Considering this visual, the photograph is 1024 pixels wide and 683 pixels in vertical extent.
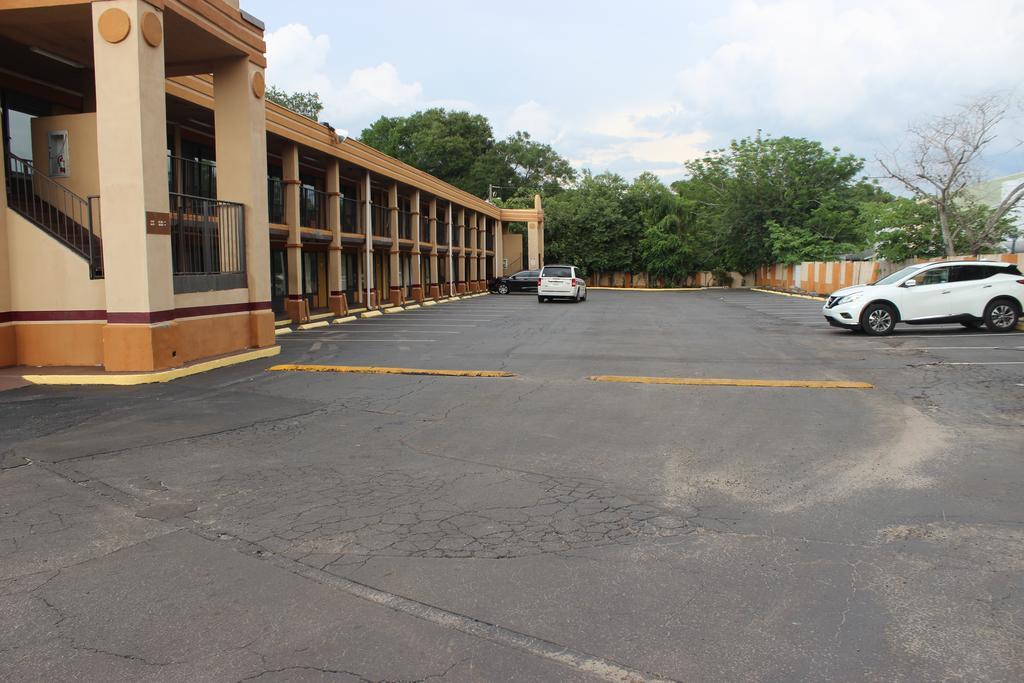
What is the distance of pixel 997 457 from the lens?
7.04m

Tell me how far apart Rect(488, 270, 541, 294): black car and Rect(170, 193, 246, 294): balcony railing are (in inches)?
1228

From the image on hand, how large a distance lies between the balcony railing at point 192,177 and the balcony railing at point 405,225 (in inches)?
551

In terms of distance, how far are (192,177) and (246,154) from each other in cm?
599

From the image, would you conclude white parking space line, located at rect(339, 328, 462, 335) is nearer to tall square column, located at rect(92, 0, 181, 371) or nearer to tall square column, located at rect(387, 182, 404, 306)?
tall square column, located at rect(92, 0, 181, 371)

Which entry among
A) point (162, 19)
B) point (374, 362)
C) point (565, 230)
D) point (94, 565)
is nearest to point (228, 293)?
point (374, 362)

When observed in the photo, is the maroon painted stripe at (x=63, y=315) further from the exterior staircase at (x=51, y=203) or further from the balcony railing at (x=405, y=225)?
the balcony railing at (x=405, y=225)

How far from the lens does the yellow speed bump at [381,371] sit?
40.1 ft

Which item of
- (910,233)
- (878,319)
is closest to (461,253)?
(910,233)

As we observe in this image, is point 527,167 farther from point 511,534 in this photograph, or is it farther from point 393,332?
point 511,534

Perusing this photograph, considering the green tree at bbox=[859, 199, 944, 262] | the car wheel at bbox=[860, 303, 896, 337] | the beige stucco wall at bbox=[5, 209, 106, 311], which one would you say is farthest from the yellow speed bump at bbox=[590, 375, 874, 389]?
the green tree at bbox=[859, 199, 944, 262]

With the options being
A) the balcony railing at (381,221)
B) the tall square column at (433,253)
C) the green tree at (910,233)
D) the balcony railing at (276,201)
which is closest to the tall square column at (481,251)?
the tall square column at (433,253)

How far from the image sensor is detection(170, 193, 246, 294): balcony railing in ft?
42.1

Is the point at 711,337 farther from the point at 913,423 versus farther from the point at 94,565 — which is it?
the point at 94,565

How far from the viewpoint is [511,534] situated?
16.4ft
